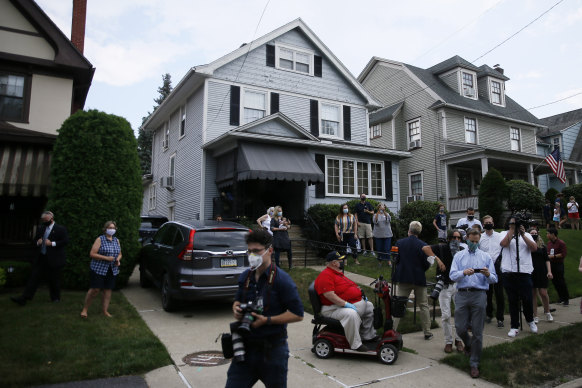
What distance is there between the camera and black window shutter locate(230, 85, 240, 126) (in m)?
17.5

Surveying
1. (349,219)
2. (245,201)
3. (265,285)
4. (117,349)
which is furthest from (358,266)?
(265,285)

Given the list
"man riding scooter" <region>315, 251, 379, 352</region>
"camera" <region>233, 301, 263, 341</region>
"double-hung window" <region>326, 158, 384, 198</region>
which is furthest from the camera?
"double-hung window" <region>326, 158, 384, 198</region>

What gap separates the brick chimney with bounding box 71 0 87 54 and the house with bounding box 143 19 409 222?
14.2 ft

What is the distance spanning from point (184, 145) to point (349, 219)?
34.7 ft

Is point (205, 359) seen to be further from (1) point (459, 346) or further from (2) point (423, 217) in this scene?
(2) point (423, 217)

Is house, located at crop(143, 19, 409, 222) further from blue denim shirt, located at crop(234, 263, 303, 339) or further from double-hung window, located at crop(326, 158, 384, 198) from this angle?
blue denim shirt, located at crop(234, 263, 303, 339)

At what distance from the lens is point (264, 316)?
9.78 feet

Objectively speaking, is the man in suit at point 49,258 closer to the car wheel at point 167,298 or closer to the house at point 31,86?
the car wheel at point 167,298

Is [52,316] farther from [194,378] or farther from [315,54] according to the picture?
[315,54]

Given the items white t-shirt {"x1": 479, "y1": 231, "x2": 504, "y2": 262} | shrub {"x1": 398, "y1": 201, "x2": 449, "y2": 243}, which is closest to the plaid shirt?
white t-shirt {"x1": 479, "y1": 231, "x2": 504, "y2": 262}

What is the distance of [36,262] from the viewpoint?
7.82 metres

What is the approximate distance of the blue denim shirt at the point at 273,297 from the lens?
9.92 ft

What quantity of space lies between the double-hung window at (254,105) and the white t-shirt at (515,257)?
1308 centimetres

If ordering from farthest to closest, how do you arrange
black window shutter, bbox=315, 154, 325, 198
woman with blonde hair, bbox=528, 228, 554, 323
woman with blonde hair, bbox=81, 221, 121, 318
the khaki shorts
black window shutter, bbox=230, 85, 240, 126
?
1. black window shutter, bbox=230, 85, 240, 126
2. black window shutter, bbox=315, 154, 325, 198
3. the khaki shorts
4. woman with blonde hair, bbox=528, 228, 554, 323
5. woman with blonde hair, bbox=81, 221, 121, 318
